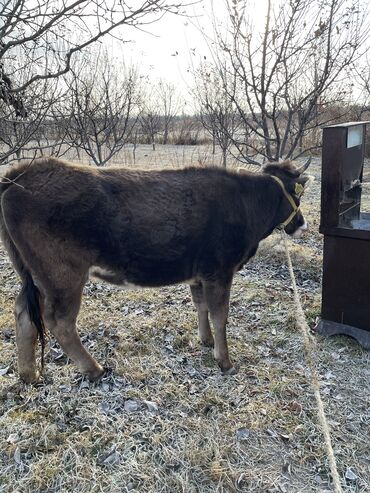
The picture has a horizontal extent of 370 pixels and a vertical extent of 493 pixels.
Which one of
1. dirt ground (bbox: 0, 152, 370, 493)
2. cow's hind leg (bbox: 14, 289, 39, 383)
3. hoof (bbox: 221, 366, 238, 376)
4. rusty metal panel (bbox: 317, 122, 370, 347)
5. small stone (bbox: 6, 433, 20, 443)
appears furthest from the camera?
rusty metal panel (bbox: 317, 122, 370, 347)

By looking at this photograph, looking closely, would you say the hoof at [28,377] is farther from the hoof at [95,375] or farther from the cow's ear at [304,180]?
the cow's ear at [304,180]

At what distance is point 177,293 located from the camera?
19.4 feet

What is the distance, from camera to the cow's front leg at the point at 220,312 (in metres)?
4.11

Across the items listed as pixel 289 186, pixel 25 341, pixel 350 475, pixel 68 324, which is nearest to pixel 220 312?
pixel 68 324

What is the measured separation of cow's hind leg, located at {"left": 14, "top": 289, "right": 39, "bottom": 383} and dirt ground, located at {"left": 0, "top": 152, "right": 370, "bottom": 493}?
0.12 metres

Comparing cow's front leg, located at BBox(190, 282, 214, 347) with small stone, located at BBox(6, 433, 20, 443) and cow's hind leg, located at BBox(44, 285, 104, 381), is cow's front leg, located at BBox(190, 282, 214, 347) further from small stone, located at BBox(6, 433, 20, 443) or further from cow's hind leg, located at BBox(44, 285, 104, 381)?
small stone, located at BBox(6, 433, 20, 443)

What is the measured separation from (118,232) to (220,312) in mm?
1360

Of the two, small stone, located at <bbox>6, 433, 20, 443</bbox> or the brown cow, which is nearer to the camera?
small stone, located at <bbox>6, 433, 20, 443</bbox>

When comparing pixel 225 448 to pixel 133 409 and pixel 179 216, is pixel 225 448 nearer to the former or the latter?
pixel 133 409

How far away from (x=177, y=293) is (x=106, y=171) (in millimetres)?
2618

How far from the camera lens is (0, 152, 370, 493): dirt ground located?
286cm

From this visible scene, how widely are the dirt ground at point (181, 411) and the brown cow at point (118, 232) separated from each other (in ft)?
1.08

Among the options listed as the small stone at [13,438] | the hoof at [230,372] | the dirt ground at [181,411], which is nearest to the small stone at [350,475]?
the dirt ground at [181,411]

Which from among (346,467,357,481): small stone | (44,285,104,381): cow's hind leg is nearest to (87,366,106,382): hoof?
(44,285,104,381): cow's hind leg
